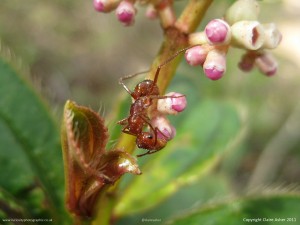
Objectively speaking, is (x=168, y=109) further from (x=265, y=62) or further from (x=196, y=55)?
(x=265, y=62)

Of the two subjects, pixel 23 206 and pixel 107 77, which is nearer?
pixel 23 206

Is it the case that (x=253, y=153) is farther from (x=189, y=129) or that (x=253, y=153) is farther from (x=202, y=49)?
(x=202, y=49)

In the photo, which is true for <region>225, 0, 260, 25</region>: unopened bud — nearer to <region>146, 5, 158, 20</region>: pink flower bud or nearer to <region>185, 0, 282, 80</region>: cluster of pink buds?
<region>185, 0, 282, 80</region>: cluster of pink buds

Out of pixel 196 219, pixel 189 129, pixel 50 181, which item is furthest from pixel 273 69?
pixel 189 129

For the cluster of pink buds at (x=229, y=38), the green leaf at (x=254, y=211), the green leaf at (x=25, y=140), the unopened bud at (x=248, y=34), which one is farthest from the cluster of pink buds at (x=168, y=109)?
the green leaf at (x=25, y=140)

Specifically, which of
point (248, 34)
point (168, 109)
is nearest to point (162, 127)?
point (168, 109)
